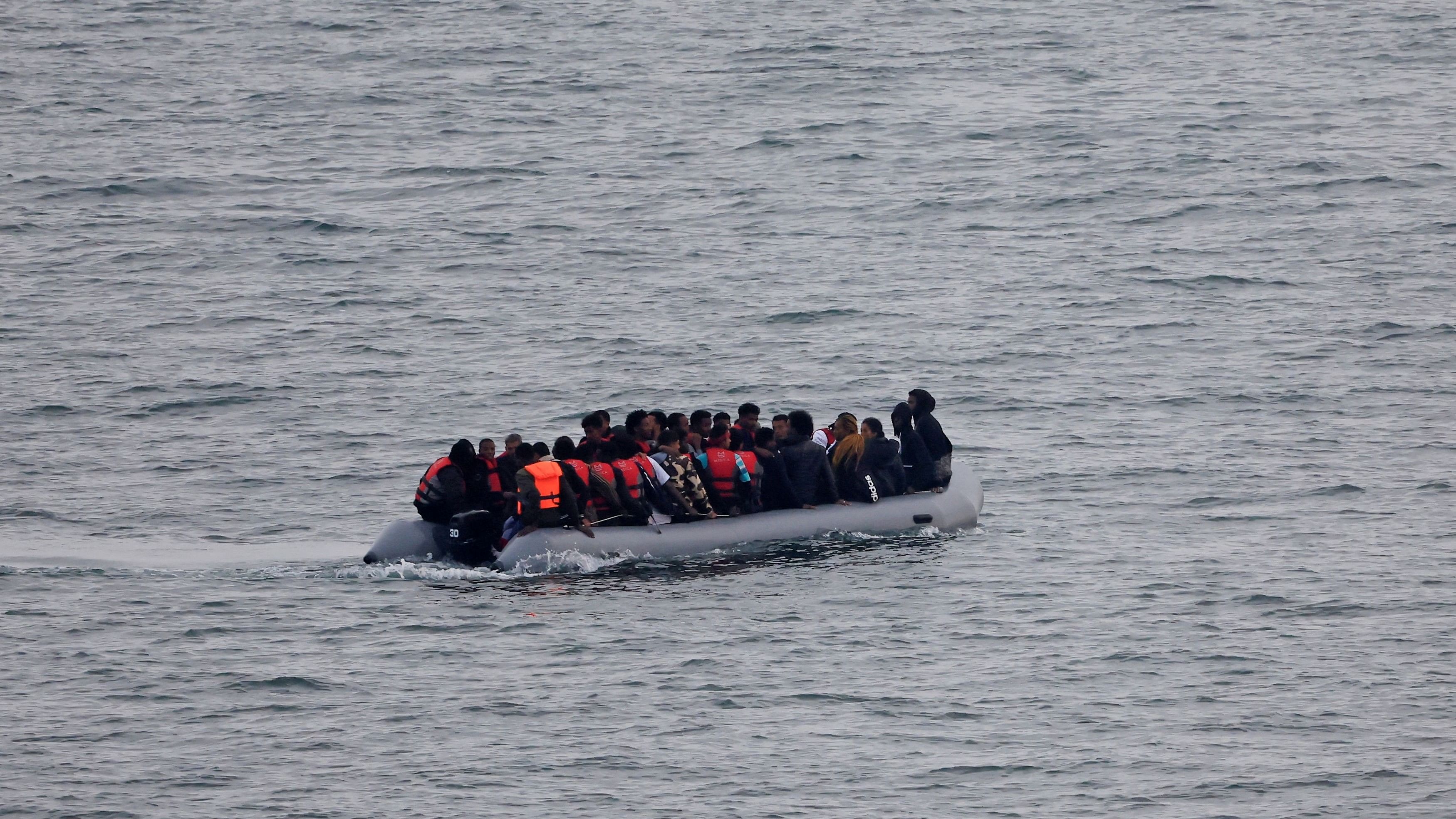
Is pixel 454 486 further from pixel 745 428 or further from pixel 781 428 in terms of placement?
pixel 781 428

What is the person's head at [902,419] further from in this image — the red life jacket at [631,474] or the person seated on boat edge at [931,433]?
the red life jacket at [631,474]

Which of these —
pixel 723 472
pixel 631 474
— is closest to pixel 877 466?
pixel 723 472

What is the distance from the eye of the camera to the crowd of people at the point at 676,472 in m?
18.7

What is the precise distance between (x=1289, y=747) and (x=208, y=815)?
27.8 ft

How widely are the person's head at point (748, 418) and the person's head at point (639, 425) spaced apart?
1.07 meters

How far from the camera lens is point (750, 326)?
3447 cm

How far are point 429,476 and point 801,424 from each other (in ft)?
13.0

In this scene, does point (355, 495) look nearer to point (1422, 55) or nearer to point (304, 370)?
point (304, 370)

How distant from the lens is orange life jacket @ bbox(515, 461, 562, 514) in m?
18.4

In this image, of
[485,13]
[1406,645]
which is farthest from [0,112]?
[1406,645]

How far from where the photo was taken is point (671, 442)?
19641mm

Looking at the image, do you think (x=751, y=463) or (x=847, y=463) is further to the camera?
(x=847, y=463)

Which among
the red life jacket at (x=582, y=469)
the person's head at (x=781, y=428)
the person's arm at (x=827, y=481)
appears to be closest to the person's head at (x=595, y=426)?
the red life jacket at (x=582, y=469)

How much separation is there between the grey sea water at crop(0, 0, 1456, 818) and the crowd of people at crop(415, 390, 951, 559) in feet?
1.86
